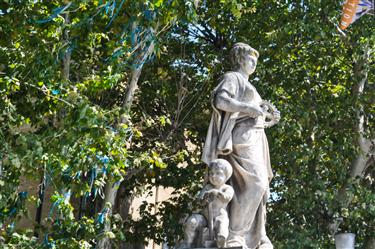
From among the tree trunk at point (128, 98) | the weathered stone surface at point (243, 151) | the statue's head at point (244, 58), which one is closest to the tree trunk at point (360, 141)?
the tree trunk at point (128, 98)

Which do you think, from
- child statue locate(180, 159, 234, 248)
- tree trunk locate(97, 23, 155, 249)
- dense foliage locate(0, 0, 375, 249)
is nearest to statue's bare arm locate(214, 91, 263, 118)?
child statue locate(180, 159, 234, 248)

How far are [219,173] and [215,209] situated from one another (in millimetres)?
429

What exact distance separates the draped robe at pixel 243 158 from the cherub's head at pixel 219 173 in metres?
0.35

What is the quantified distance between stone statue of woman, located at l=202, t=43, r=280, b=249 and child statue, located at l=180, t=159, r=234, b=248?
26 centimetres

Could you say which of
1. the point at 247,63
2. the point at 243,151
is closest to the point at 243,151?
the point at 243,151

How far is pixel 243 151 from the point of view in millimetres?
10195

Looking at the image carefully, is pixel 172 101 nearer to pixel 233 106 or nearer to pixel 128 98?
pixel 128 98

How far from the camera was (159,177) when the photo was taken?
60.4ft

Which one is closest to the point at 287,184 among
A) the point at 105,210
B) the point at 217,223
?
the point at 105,210

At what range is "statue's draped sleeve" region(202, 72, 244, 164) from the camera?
10.2 m

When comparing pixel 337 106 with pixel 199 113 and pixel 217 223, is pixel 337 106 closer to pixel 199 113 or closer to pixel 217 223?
pixel 199 113

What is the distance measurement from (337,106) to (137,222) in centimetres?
493

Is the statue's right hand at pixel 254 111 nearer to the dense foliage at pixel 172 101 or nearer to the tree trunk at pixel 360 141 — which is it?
the dense foliage at pixel 172 101

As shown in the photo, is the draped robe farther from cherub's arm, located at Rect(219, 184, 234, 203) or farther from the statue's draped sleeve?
cherub's arm, located at Rect(219, 184, 234, 203)
